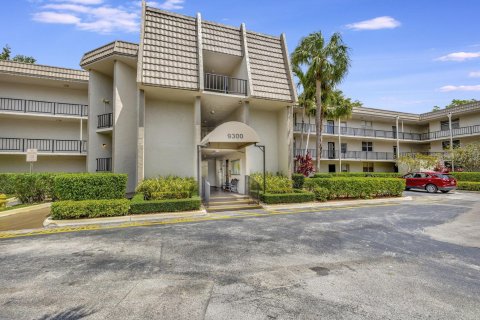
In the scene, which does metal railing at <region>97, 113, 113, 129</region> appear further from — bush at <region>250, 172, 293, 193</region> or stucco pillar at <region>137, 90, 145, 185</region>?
bush at <region>250, 172, 293, 193</region>

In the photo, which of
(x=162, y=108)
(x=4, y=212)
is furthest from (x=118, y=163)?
(x=4, y=212)

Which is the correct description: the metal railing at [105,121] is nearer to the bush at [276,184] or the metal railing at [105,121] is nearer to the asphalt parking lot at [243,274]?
the asphalt parking lot at [243,274]

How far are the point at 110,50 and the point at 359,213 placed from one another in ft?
57.9

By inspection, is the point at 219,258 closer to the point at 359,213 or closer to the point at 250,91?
the point at 359,213

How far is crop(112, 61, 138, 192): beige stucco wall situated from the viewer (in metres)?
14.3

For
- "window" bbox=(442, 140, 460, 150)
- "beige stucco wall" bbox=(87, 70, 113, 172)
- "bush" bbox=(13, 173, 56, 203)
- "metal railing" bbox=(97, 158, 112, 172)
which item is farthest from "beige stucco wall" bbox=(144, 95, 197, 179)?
"window" bbox=(442, 140, 460, 150)

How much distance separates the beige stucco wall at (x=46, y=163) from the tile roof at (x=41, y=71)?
619 centimetres

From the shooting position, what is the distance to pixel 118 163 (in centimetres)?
1420

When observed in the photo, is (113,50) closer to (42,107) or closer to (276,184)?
(42,107)

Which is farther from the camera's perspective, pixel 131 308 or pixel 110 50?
pixel 110 50

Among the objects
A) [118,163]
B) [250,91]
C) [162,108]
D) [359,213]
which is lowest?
[359,213]

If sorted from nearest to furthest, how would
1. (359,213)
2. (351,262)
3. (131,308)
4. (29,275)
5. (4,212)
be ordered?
(131,308) → (29,275) → (351,262) → (4,212) → (359,213)

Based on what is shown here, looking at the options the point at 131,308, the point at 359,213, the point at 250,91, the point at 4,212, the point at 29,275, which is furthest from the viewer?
the point at 250,91

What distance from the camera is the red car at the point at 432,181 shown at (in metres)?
19.2
